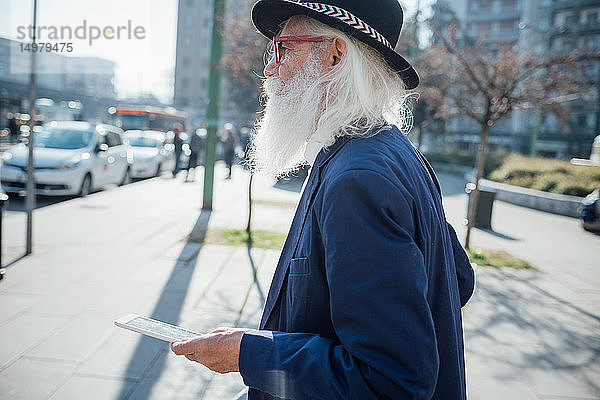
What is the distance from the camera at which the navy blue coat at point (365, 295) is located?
1039 mm

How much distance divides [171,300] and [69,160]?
719 centimetres

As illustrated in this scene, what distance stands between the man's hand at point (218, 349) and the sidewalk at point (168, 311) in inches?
78.2

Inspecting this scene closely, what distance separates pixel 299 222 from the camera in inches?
52.3

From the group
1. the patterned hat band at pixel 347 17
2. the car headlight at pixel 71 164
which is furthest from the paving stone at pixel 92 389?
the car headlight at pixel 71 164

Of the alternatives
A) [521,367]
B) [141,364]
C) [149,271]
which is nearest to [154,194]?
[149,271]

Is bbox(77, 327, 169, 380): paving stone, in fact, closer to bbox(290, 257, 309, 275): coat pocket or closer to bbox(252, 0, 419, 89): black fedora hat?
bbox(290, 257, 309, 275): coat pocket

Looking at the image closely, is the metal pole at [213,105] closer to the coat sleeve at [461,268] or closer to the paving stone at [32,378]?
the paving stone at [32,378]

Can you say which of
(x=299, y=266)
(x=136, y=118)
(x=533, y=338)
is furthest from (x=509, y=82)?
(x=136, y=118)

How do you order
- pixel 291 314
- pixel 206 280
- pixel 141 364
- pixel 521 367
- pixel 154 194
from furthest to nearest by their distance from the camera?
1. pixel 154 194
2. pixel 206 280
3. pixel 521 367
4. pixel 141 364
5. pixel 291 314

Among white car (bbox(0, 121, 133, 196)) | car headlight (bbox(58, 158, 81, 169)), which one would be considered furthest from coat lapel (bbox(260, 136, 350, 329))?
car headlight (bbox(58, 158, 81, 169))

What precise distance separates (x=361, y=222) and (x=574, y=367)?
368 cm

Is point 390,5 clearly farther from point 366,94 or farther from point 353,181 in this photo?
point 353,181

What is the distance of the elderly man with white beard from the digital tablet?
0.12 feet

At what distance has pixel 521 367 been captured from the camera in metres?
3.80
